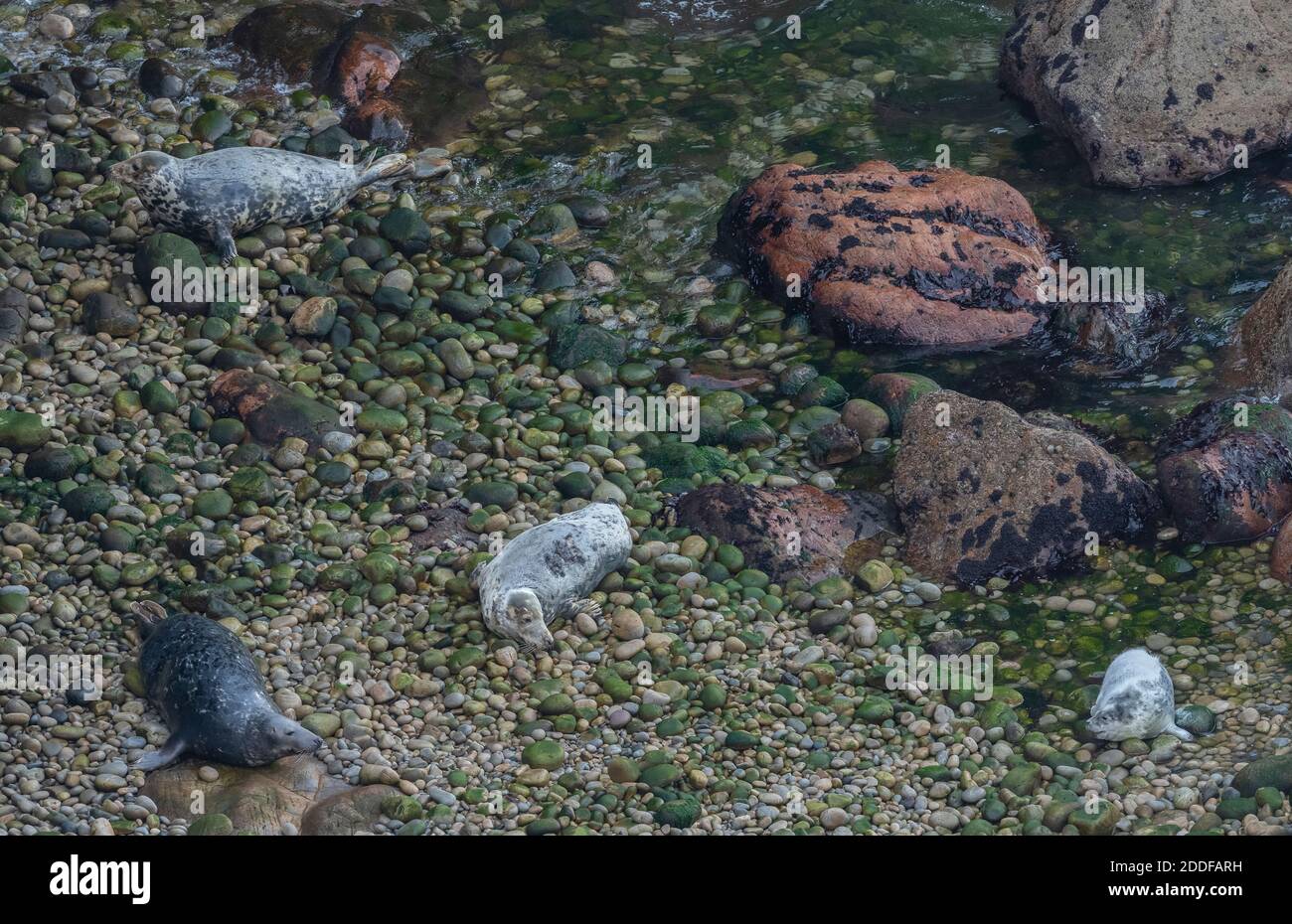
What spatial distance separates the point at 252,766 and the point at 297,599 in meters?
1.28

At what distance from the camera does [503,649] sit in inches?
293

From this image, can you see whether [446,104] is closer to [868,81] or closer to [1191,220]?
[868,81]

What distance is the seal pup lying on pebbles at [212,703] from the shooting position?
6602mm

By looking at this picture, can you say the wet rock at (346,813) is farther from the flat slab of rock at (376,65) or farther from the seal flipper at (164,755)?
the flat slab of rock at (376,65)

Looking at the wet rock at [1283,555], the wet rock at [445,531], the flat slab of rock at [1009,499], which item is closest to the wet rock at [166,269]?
the wet rock at [445,531]

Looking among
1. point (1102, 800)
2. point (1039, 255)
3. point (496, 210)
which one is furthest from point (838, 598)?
point (496, 210)

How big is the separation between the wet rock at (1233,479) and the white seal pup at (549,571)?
302 centimetres

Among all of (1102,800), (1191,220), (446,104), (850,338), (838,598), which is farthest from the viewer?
(446,104)

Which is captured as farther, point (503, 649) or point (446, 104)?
point (446, 104)

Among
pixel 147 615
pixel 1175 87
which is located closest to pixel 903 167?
pixel 1175 87

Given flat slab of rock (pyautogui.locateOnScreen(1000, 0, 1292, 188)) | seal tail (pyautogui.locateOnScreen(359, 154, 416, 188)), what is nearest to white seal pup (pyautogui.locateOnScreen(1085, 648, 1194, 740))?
flat slab of rock (pyautogui.locateOnScreen(1000, 0, 1292, 188))

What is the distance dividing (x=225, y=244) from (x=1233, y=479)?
6.46 meters

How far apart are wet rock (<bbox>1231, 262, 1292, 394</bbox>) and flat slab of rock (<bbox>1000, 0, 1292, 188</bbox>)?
7.28 feet

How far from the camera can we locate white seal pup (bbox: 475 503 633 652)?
7418mm
